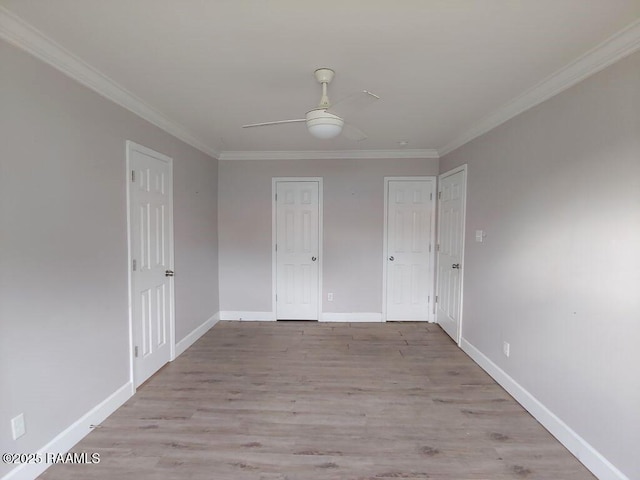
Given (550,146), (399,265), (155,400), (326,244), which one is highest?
(550,146)

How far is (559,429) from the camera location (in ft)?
7.07

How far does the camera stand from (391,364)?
10.9ft

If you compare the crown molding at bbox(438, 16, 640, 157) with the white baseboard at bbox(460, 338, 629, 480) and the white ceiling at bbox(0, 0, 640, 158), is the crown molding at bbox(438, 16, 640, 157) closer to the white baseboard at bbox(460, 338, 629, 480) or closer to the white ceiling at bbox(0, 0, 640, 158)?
the white ceiling at bbox(0, 0, 640, 158)

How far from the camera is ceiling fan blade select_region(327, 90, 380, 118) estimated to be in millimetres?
1870

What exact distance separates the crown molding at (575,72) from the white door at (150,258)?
3.13 metres

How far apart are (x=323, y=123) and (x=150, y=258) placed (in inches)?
79.0

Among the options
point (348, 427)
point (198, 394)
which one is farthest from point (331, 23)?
point (198, 394)

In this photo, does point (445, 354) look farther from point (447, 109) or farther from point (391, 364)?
point (447, 109)

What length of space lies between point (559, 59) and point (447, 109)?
0.96 metres

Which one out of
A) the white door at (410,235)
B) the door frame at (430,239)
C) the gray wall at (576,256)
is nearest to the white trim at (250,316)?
the door frame at (430,239)

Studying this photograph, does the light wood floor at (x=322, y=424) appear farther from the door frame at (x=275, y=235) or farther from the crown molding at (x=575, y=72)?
the crown molding at (x=575, y=72)

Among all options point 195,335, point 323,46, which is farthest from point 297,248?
point 323,46

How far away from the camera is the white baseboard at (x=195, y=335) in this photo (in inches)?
140

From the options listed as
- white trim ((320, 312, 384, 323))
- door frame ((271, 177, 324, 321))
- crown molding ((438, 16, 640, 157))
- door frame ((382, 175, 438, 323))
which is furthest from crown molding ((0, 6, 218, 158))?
white trim ((320, 312, 384, 323))
